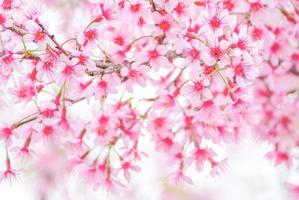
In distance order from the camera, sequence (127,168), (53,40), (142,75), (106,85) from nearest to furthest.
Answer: (53,40), (106,85), (142,75), (127,168)

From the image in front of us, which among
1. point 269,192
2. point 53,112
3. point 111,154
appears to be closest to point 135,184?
point 269,192

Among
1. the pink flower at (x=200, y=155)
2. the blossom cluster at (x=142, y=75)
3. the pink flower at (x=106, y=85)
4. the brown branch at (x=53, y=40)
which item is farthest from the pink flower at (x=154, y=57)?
the pink flower at (x=200, y=155)

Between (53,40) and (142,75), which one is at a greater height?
(53,40)

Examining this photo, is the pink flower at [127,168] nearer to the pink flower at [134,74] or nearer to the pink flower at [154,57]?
the pink flower at [134,74]

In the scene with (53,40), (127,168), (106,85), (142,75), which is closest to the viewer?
(53,40)

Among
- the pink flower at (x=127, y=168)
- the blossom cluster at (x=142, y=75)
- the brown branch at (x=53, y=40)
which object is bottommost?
the pink flower at (x=127, y=168)

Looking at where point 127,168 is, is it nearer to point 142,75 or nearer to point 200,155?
point 200,155

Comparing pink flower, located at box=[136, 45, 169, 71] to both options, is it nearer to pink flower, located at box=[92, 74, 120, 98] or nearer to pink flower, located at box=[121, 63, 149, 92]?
pink flower, located at box=[121, 63, 149, 92]

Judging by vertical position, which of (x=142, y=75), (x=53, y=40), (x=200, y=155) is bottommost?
(x=200, y=155)

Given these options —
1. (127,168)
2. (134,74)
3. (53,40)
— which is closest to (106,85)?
(134,74)
